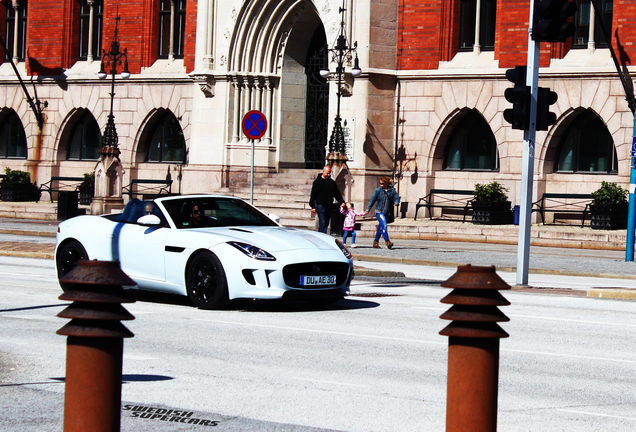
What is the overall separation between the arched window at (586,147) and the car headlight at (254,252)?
19284mm

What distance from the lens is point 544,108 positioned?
15.5 metres

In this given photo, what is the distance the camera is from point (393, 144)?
31422 millimetres

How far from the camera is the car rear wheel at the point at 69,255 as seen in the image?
13.3 meters

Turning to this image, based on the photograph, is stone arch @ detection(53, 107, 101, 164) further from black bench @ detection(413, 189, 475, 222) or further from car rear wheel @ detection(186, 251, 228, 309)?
car rear wheel @ detection(186, 251, 228, 309)

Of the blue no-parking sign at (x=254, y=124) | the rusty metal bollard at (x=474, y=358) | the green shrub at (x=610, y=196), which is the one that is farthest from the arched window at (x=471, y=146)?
the rusty metal bollard at (x=474, y=358)

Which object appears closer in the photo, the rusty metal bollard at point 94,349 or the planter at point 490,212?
the rusty metal bollard at point 94,349

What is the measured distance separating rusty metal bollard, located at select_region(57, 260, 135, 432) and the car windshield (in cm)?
853

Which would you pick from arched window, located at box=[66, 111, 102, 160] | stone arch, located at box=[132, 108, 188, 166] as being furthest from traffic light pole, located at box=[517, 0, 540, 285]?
arched window, located at box=[66, 111, 102, 160]

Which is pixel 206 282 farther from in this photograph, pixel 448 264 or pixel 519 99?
pixel 448 264

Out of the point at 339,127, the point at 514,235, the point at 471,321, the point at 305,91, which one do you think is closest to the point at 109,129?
the point at 305,91

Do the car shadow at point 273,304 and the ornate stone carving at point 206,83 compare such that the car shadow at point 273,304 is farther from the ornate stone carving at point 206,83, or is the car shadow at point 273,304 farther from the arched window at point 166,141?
the arched window at point 166,141

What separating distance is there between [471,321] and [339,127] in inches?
1012

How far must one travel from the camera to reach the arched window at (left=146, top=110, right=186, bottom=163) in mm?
37000

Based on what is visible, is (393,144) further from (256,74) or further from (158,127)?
(158,127)
